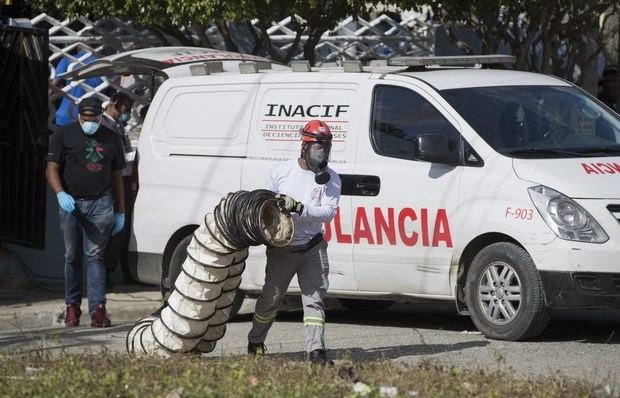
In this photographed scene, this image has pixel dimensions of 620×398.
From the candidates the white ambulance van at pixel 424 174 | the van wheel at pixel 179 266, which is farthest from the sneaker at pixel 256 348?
the van wheel at pixel 179 266

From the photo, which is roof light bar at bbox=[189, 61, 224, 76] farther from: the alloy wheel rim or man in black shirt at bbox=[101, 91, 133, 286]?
the alloy wheel rim

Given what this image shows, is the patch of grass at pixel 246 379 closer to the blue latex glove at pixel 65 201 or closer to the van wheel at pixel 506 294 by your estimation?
the van wheel at pixel 506 294

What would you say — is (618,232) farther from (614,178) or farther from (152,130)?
(152,130)

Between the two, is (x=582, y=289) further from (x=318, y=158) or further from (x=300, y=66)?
(x=300, y=66)

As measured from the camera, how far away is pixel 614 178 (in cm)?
958

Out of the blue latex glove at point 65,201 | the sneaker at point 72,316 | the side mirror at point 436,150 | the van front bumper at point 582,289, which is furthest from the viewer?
the sneaker at point 72,316

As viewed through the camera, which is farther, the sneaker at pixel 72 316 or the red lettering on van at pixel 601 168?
the sneaker at pixel 72 316

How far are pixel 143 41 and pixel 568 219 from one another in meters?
9.27

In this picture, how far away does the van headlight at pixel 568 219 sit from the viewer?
9336 millimetres

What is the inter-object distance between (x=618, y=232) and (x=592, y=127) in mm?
1422

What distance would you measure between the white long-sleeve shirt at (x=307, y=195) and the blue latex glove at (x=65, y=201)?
9.10ft

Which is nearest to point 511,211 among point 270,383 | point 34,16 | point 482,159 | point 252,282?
point 482,159

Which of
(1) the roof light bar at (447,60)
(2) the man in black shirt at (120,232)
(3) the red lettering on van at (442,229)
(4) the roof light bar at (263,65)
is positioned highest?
(1) the roof light bar at (447,60)

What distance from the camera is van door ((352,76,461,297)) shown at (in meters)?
10.1
